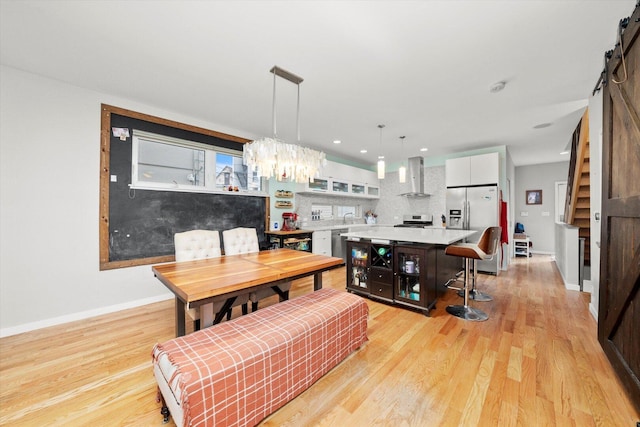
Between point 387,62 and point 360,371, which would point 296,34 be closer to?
point 387,62

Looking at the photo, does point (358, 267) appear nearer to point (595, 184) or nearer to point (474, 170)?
point (595, 184)

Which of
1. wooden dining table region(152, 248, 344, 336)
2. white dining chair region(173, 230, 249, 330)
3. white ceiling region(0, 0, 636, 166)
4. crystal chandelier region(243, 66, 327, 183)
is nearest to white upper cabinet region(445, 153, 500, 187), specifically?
white ceiling region(0, 0, 636, 166)

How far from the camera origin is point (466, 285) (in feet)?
8.91

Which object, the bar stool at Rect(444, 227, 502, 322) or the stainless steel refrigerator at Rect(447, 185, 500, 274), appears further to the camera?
the stainless steel refrigerator at Rect(447, 185, 500, 274)

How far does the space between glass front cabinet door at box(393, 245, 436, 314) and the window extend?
2.84 metres

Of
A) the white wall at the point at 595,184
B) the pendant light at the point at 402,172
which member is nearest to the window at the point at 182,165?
the pendant light at the point at 402,172

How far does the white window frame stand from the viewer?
3105 mm

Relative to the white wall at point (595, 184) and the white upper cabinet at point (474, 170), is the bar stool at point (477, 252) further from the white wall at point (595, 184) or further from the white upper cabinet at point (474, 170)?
the white upper cabinet at point (474, 170)

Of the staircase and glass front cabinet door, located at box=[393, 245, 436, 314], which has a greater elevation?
the staircase

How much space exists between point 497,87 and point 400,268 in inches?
89.5

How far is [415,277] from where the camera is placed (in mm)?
2910

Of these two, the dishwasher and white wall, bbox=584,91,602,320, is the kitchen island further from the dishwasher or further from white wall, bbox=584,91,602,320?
the dishwasher

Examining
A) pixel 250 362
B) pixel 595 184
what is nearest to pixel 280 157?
pixel 250 362

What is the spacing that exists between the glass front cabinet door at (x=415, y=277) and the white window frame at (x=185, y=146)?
8.89 feet
